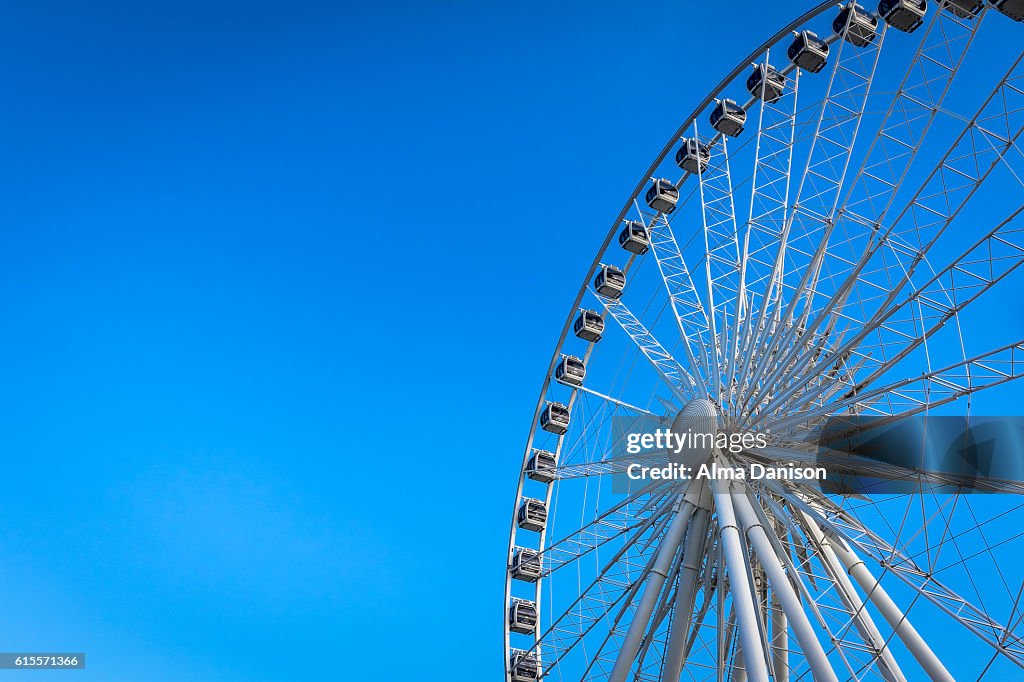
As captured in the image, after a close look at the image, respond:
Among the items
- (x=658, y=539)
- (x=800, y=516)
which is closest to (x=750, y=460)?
(x=800, y=516)

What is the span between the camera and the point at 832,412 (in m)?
21.3

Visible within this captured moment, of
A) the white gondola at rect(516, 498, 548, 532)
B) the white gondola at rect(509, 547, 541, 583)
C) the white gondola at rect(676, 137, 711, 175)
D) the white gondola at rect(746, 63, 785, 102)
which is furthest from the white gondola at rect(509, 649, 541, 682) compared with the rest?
the white gondola at rect(746, 63, 785, 102)

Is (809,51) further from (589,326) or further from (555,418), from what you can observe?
(555,418)

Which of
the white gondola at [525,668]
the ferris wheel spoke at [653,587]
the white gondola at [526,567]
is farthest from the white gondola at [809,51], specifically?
the white gondola at [525,668]

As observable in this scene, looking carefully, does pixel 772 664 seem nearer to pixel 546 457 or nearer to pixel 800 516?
pixel 800 516

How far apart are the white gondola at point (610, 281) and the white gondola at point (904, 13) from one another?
31.0ft

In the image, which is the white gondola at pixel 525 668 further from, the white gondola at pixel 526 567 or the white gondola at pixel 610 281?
the white gondola at pixel 610 281

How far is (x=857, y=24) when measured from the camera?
27.1 metres

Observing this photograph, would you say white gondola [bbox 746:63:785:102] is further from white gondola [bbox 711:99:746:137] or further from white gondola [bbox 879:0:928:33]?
white gondola [bbox 879:0:928:33]

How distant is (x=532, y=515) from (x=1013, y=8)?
16.6m

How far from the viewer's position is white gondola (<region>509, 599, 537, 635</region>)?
28297 mm

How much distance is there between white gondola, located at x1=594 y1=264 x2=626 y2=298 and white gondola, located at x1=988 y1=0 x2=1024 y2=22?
1240 centimetres

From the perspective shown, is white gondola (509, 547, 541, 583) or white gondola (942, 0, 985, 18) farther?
white gondola (509, 547, 541, 583)

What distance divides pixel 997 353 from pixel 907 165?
16.6 feet
